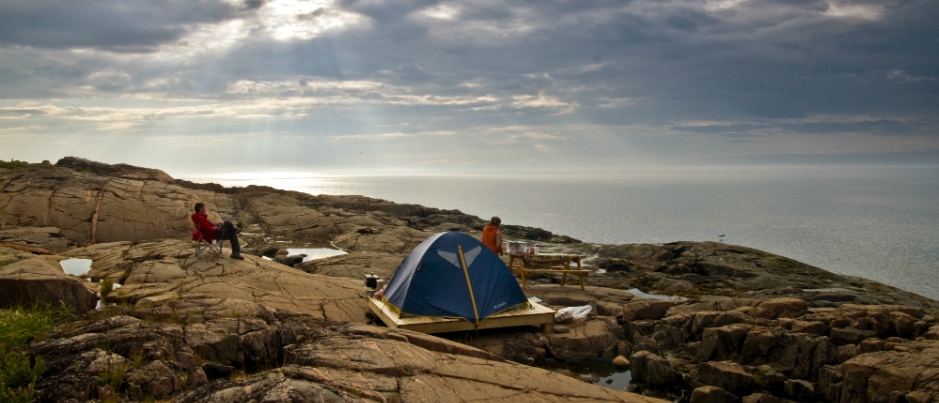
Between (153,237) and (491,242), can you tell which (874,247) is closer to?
(491,242)

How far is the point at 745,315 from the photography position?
14.3 metres

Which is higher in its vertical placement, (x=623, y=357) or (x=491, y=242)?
(x=491, y=242)

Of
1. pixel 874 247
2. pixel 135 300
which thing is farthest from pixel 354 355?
pixel 874 247

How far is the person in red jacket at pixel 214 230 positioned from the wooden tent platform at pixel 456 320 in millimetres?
4426

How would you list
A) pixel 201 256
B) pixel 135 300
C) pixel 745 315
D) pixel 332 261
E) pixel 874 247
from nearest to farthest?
pixel 135 300
pixel 745 315
pixel 201 256
pixel 332 261
pixel 874 247

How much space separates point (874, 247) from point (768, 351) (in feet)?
155

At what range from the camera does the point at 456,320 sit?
1219 centimetres

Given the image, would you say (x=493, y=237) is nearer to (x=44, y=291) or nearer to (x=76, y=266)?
(x=44, y=291)

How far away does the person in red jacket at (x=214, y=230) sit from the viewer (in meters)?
15.2

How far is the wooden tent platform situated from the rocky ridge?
1.01 feet

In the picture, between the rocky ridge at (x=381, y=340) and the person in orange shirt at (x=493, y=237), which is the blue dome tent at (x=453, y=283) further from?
the person in orange shirt at (x=493, y=237)

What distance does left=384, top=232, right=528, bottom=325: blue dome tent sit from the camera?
12.4m

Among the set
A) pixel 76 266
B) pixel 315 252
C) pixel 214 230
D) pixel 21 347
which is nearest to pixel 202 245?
pixel 214 230

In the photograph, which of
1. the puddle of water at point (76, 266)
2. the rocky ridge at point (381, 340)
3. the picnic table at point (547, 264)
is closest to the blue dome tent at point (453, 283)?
the rocky ridge at point (381, 340)
